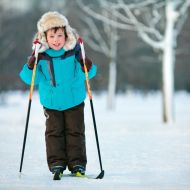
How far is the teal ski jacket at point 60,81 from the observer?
5.93m

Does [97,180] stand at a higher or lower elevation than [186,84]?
higher

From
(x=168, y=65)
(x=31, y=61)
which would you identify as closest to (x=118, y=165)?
(x=31, y=61)

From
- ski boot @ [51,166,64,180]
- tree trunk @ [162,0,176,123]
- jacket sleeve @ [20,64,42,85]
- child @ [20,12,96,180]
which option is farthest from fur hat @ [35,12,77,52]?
tree trunk @ [162,0,176,123]

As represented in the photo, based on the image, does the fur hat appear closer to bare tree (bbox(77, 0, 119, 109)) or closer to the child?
the child

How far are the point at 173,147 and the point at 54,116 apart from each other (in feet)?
11.1

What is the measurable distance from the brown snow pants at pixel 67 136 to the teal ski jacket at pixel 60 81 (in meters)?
0.08

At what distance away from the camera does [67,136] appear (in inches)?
240

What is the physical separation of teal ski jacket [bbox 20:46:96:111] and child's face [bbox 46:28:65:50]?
5 cm

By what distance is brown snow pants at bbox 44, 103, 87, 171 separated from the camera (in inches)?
237

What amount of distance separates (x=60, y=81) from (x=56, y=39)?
40cm

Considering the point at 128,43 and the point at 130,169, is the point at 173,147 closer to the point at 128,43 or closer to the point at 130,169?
the point at 130,169

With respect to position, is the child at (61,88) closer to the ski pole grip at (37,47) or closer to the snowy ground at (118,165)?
the ski pole grip at (37,47)

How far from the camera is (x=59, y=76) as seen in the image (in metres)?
5.94

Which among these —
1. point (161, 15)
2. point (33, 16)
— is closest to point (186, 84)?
point (33, 16)
